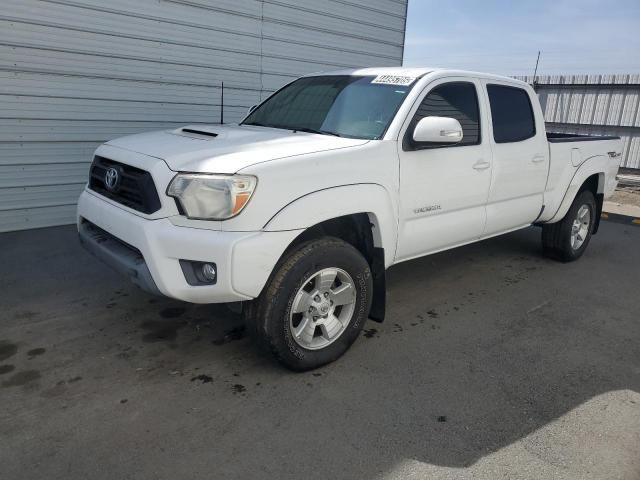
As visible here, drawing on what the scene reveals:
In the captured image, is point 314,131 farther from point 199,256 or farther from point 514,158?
point 514,158

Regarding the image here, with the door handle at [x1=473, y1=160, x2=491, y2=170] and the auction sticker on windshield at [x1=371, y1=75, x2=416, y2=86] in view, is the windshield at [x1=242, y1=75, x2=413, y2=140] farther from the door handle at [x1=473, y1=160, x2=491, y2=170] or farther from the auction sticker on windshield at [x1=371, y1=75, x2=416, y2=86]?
the door handle at [x1=473, y1=160, x2=491, y2=170]

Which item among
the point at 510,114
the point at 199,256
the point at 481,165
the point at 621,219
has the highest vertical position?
the point at 510,114

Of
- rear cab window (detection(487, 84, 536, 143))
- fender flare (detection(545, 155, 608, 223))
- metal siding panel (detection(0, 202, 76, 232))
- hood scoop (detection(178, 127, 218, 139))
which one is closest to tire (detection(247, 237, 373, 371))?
hood scoop (detection(178, 127, 218, 139))

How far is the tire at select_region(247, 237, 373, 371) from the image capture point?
2.96 m

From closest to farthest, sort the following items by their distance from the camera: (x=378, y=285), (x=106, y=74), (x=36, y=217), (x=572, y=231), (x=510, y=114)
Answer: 1. (x=378, y=285)
2. (x=510, y=114)
3. (x=572, y=231)
4. (x=36, y=217)
5. (x=106, y=74)

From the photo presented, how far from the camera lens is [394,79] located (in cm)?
387

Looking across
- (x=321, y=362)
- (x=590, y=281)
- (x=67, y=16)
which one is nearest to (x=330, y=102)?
(x=321, y=362)

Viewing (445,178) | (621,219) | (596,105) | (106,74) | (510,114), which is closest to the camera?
(445,178)

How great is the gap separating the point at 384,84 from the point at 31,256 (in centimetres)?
394

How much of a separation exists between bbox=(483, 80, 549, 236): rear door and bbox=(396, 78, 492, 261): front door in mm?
171

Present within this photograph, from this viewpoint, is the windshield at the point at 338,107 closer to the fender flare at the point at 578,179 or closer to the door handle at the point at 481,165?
the door handle at the point at 481,165

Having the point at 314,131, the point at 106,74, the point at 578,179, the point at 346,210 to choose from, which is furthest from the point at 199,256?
the point at 106,74

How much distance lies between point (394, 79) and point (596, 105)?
11037mm

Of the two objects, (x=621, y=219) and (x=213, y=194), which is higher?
(x=213, y=194)
